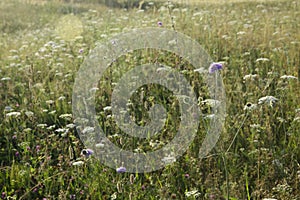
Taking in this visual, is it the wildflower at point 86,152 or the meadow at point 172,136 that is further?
the meadow at point 172,136

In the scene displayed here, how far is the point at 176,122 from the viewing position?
308 centimetres

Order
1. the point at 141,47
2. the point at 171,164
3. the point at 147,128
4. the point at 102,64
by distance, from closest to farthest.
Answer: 1. the point at 171,164
2. the point at 147,128
3. the point at 102,64
4. the point at 141,47

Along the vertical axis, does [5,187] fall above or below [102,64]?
below

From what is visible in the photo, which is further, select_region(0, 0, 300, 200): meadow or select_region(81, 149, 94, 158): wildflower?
select_region(0, 0, 300, 200): meadow

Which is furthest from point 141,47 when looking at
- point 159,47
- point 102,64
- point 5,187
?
point 5,187

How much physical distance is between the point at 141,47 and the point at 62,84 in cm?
105

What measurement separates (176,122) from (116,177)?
0.75 meters

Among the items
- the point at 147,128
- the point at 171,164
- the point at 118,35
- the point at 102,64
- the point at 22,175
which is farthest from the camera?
the point at 118,35

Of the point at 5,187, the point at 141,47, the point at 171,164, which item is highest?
the point at 141,47

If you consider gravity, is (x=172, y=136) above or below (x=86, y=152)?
below

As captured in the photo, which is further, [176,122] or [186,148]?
[176,122]

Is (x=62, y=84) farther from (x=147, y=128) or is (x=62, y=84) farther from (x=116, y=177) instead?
(x=116, y=177)

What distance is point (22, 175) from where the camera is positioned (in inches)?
104

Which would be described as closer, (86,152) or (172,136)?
(86,152)
